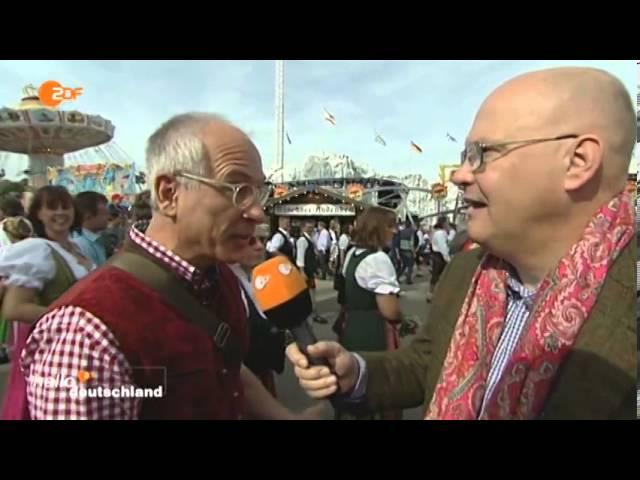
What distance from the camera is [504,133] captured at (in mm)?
1088

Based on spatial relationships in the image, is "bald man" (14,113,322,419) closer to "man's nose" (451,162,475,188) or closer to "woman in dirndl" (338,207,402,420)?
"man's nose" (451,162,475,188)

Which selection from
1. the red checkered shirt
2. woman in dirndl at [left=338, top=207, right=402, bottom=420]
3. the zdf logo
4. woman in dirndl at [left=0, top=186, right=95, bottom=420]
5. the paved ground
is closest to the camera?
the red checkered shirt

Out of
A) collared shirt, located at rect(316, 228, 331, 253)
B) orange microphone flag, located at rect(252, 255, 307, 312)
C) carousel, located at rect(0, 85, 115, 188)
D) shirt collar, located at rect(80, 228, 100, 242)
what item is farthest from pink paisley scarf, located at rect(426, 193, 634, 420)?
collared shirt, located at rect(316, 228, 331, 253)

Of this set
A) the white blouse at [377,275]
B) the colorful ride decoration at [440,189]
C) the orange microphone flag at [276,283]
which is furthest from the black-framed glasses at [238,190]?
the white blouse at [377,275]

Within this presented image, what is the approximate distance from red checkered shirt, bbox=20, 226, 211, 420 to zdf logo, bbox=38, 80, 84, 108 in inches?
37.3

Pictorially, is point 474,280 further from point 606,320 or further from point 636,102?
point 636,102

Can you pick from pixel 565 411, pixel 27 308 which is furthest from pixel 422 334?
pixel 27 308

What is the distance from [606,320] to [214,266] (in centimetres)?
99

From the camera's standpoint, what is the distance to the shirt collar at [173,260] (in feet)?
3.86

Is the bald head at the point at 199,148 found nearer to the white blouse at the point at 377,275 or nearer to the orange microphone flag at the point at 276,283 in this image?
the orange microphone flag at the point at 276,283

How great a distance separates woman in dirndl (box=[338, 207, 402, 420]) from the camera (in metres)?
2.92

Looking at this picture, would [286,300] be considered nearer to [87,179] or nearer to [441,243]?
[87,179]

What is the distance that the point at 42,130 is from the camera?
1.91 metres

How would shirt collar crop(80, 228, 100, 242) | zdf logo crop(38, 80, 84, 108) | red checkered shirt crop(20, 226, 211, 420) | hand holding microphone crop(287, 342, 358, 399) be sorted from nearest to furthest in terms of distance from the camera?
red checkered shirt crop(20, 226, 211, 420), hand holding microphone crop(287, 342, 358, 399), zdf logo crop(38, 80, 84, 108), shirt collar crop(80, 228, 100, 242)
